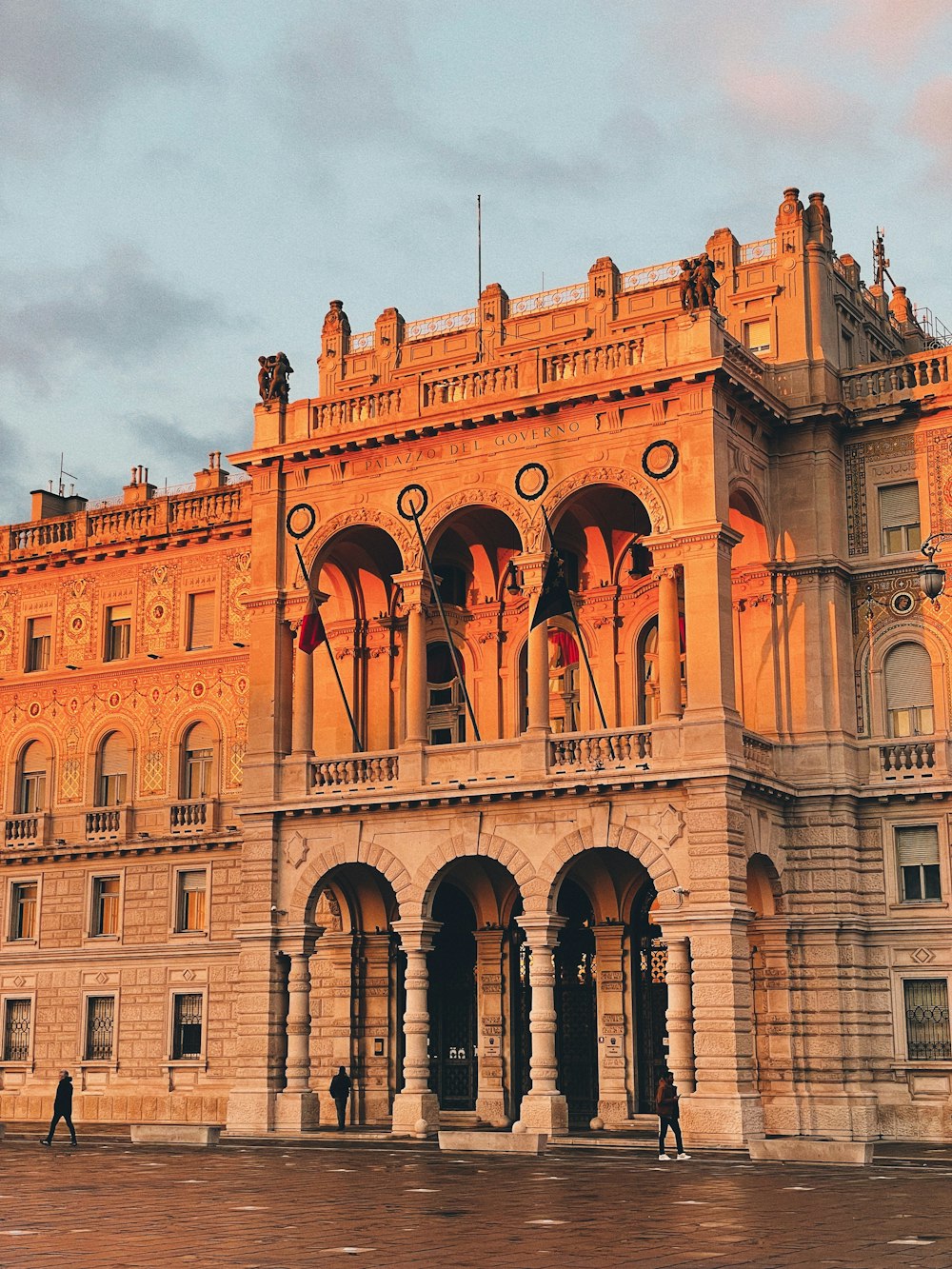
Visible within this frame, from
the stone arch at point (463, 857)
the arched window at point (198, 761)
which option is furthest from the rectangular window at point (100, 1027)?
the stone arch at point (463, 857)

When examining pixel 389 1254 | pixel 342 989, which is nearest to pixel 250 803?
pixel 342 989

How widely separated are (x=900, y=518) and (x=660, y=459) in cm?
648


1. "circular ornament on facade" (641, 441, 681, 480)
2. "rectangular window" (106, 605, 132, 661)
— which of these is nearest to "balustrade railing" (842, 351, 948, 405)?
"circular ornament on facade" (641, 441, 681, 480)

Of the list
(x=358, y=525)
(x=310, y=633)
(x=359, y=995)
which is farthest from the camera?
(x=359, y=995)

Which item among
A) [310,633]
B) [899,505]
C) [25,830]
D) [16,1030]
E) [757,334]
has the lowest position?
[16,1030]

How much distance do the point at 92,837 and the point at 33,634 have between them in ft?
23.7

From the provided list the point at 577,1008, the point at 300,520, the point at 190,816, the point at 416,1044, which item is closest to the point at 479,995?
the point at 577,1008

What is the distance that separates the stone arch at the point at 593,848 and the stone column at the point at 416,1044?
113 inches

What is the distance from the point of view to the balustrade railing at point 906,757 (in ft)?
132

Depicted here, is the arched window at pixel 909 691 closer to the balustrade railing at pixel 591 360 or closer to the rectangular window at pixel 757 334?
the rectangular window at pixel 757 334

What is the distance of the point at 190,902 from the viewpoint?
49.5 meters

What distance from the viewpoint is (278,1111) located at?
40.8 metres

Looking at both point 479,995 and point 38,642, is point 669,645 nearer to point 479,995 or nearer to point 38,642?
point 479,995

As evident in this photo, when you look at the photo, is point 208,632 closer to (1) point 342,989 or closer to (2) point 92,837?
(2) point 92,837
